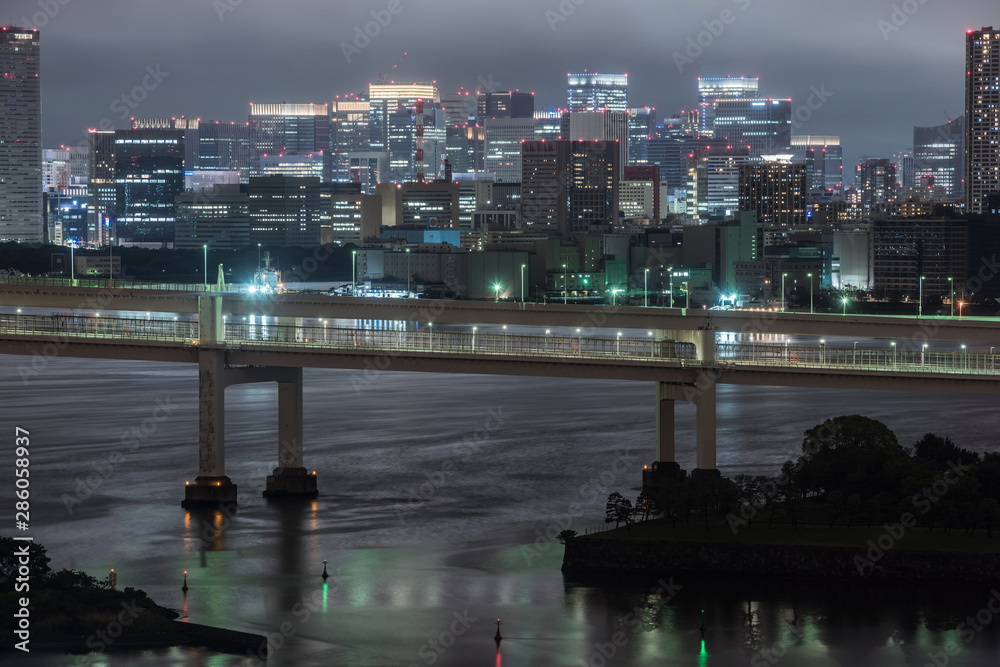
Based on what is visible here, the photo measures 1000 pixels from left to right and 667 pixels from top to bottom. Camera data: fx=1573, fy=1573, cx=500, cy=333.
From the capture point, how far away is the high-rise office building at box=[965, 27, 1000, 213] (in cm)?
10219

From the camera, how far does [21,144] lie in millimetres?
133625

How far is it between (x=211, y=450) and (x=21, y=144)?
121176 mm

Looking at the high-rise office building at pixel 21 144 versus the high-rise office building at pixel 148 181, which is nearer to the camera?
the high-rise office building at pixel 148 181

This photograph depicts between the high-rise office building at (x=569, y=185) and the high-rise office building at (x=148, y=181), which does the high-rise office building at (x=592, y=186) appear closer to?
the high-rise office building at (x=569, y=185)

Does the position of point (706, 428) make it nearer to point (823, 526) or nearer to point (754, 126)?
point (823, 526)

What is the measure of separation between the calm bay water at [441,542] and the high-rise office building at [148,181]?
95645 mm

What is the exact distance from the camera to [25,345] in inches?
814

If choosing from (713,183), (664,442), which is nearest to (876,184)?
(713,183)

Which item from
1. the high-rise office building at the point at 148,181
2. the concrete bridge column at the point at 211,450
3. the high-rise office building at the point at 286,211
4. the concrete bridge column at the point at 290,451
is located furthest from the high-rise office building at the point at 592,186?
the concrete bridge column at the point at 211,450

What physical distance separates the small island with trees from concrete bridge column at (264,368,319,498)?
4386 millimetres

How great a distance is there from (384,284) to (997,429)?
191 feet

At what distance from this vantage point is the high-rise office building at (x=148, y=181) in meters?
124

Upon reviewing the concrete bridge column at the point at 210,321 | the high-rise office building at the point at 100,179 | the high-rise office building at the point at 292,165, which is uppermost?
the high-rise office building at the point at 292,165

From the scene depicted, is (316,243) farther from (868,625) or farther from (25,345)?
(868,625)
